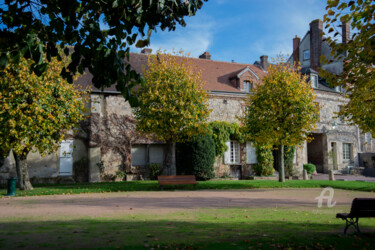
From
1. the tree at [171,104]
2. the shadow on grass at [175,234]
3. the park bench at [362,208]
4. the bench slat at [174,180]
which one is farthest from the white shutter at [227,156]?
the park bench at [362,208]

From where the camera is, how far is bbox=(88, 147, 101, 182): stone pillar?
2208cm

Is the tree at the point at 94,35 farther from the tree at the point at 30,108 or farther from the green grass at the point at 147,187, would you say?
Result: the green grass at the point at 147,187

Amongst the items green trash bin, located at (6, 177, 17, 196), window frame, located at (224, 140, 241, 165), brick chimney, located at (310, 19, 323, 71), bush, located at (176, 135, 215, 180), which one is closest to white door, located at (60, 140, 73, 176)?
bush, located at (176, 135, 215, 180)

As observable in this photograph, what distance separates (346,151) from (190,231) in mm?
30066

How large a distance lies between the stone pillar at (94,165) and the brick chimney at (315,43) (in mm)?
22446

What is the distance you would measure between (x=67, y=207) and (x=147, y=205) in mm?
2421

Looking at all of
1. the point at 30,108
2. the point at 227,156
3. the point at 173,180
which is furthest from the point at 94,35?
the point at 227,156

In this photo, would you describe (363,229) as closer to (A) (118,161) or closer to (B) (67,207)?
(B) (67,207)

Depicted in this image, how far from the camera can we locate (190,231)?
6.67 m

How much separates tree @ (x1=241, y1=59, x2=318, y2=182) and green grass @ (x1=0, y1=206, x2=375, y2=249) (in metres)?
9.66

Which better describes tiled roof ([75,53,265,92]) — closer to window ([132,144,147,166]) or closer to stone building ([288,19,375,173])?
window ([132,144,147,166])

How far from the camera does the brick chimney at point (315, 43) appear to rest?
33656 mm

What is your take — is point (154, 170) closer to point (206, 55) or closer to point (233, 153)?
point (233, 153)

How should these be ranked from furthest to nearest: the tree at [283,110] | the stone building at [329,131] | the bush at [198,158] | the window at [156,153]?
the stone building at [329,131], the window at [156,153], the bush at [198,158], the tree at [283,110]
